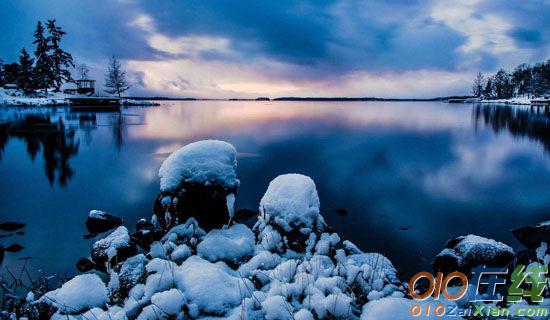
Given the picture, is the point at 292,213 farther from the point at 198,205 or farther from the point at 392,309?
the point at 392,309

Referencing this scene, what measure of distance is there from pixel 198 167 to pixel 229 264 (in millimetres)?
2154

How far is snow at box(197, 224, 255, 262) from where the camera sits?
560 centimetres

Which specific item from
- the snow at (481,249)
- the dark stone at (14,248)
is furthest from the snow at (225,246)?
the dark stone at (14,248)

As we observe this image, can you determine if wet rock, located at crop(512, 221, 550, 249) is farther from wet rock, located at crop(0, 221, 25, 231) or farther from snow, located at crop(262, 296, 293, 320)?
wet rock, located at crop(0, 221, 25, 231)

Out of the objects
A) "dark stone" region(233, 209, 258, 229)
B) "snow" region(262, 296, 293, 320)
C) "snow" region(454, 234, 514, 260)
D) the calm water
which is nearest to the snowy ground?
the calm water

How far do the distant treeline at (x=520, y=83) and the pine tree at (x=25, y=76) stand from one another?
16055 centimetres

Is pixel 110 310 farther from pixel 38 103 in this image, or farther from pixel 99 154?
pixel 38 103

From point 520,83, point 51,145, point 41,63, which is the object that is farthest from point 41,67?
point 520,83

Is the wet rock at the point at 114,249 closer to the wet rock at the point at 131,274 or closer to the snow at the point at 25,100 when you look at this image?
the wet rock at the point at 131,274

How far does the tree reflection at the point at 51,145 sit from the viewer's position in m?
16.4

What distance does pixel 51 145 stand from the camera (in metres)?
23.3

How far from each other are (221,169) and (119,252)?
9.08 ft

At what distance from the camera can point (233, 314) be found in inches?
145

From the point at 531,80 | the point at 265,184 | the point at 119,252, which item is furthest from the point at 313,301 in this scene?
the point at 531,80
